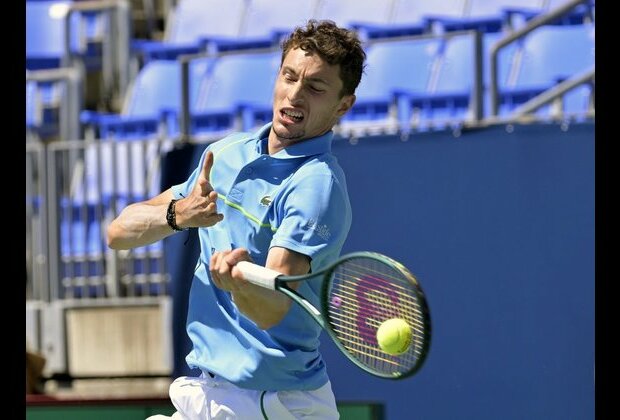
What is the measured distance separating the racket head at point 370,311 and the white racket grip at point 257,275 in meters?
0.17

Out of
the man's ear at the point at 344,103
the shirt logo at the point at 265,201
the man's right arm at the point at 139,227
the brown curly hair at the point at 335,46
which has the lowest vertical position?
the man's right arm at the point at 139,227

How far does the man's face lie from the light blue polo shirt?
0.13 feet

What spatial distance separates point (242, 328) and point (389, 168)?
4.12 metres

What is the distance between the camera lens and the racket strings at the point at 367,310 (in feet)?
12.5

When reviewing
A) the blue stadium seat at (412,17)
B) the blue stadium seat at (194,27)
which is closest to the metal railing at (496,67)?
the blue stadium seat at (412,17)

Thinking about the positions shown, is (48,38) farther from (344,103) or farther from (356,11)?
(344,103)

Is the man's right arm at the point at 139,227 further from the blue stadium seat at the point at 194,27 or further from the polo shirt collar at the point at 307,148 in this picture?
the blue stadium seat at the point at 194,27

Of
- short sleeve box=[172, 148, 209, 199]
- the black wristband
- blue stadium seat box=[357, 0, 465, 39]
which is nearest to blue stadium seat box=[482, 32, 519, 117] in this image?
blue stadium seat box=[357, 0, 465, 39]

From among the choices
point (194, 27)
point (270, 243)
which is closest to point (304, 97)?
point (270, 243)

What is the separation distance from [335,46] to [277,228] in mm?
526

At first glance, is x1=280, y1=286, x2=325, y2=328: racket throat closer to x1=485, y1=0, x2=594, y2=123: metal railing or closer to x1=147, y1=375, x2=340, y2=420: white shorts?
x1=147, y1=375, x2=340, y2=420: white shorts

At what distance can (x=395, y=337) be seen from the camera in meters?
3.76

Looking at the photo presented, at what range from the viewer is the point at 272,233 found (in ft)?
13.1
